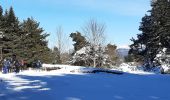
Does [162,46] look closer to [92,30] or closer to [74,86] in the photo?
[92,30]

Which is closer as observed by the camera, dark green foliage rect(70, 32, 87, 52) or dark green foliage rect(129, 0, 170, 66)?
dark green foliage rect(129, 0, 170, 66)

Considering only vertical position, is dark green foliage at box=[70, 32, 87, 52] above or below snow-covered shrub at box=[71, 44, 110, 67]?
above

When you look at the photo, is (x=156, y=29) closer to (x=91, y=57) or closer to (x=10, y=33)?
(x=91, y=57)

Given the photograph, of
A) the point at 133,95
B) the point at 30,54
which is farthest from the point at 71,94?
the point at 30,54

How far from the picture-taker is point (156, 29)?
5462 cm

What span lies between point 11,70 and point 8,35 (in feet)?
66.6

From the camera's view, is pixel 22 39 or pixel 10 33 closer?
pixel 10 33

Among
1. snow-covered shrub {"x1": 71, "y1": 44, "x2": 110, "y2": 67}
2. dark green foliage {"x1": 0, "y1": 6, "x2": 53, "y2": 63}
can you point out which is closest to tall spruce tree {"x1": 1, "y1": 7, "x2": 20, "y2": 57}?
dark green foliage {"x1": 0, "y1": 6, "x2": 53, "y2": 63}

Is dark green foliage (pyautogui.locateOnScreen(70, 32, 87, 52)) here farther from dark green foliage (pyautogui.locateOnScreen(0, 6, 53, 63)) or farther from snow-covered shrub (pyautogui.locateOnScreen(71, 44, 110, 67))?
dark green foliage (pyautogui.locateOnScreen(0, 6, 53, 63))

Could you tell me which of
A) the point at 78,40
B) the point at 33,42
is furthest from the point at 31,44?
the point at 78,40

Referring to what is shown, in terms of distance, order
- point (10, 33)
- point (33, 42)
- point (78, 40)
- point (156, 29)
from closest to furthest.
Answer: point (156, 29), point (10, 33), point (33, 42), point (78, 40)

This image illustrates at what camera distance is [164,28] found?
177 ft

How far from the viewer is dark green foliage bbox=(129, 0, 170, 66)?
5438 centimetres

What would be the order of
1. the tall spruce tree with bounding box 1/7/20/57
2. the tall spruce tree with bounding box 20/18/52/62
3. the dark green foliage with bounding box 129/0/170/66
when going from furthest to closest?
1. the tall spruce tree with bounding box 20/18/52/62
2. the tall spruce tree with bounding box 1/7/20/57
3. the dark green foliage with bounding box 129/0/170/66
